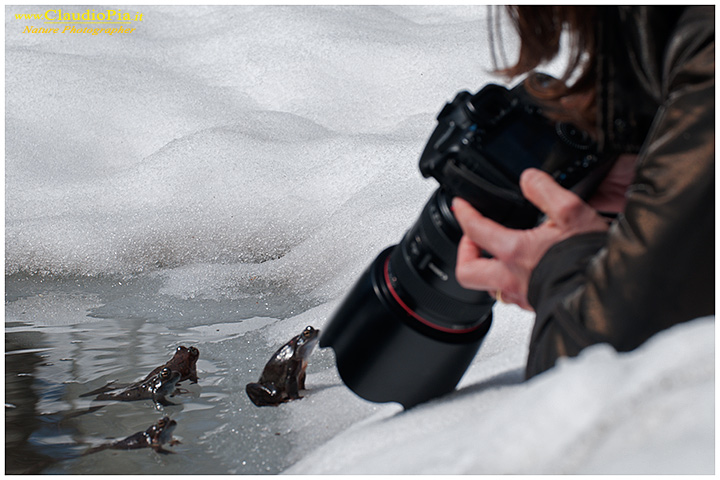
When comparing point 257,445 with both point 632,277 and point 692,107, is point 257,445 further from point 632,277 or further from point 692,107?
point 692,107

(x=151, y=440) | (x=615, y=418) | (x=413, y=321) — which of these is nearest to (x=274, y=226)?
(x=151, y=440)

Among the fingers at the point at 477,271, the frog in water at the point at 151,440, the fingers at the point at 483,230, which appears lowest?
the frog in water at the point at 151,440

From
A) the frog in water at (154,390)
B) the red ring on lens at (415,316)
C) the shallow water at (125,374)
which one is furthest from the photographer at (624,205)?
the frog in water at (154,390)

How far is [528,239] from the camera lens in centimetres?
81

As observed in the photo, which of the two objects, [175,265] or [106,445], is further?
[175,265]

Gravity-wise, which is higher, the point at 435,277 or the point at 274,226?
the point at 435,277

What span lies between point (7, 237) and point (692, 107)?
2.45m

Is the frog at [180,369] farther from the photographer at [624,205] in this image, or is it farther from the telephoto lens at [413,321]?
the photographer at [624,205]

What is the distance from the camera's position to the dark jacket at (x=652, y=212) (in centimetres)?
61

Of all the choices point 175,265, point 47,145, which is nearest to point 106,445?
point 175,265

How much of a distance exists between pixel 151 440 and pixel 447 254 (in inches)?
26.2

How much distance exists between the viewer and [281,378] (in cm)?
144

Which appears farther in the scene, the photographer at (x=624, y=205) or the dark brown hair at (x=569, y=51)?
the dark brown hair at (x=569, y=51)

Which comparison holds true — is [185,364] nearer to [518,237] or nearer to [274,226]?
[518,237]
